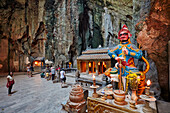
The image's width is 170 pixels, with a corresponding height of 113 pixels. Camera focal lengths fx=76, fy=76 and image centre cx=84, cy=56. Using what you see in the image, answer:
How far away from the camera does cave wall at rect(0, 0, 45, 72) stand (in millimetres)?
18703

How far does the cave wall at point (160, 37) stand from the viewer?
12.2ft

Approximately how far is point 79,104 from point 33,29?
26.8 metres

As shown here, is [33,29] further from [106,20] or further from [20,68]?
[106,20]

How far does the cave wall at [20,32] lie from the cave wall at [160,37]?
26418mm

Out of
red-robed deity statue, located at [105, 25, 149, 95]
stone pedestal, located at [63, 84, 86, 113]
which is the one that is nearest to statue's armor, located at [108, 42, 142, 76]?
red-robed deity statue, located at [105, 25, 149, 95]

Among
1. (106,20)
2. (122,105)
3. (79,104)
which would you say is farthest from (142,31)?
(106,20)

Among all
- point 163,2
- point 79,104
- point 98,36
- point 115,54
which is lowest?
point 79,104

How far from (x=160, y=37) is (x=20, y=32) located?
93.0 feet

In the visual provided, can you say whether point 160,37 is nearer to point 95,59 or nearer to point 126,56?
point 126,56

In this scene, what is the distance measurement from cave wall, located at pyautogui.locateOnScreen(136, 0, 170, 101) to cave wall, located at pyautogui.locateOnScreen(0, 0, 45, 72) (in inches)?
1040

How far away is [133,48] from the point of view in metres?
3.41

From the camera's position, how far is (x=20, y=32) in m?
21.1

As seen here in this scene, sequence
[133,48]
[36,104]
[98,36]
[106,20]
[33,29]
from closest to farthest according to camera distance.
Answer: [133,48]
[36,104]
[33,29]
[106,20]
[98,36]

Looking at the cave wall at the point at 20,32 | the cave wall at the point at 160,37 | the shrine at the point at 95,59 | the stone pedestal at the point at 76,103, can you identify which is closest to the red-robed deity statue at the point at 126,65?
the cave wall at the point at 160,37
